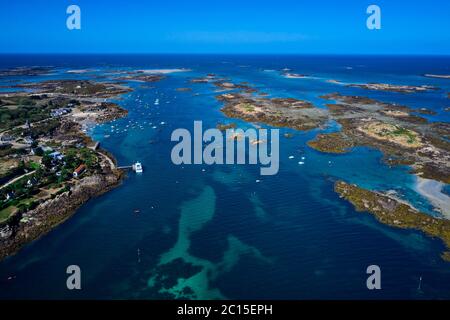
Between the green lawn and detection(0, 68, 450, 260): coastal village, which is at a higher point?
detection(0, 68, 450, 260): coastal village

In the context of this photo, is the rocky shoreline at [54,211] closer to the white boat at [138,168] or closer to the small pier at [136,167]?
the small pier at [136,167]

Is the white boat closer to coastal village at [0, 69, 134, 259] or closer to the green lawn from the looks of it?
coastal village at [0, 69, 134, 259]

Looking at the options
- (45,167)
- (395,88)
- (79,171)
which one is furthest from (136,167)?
(395,88)

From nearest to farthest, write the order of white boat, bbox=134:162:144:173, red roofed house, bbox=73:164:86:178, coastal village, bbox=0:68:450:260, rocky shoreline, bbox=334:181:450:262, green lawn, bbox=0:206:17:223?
rocky shoreline, bbox=334:181:450:262
green lawn, bbox=0:206:17:223
coastal village, bbox=0:68:450:260
red roofed house, bbox=73:164:86:178
white boat, bbox=134:162:144:173

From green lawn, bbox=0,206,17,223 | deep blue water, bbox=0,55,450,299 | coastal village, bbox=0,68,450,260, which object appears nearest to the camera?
deep blue water, bbox=0,55,450,299

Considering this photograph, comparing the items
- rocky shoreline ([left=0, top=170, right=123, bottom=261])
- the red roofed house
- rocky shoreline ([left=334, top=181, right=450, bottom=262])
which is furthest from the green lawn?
rocky shoreline ([left=334, top=181, right=450, bottom=262])

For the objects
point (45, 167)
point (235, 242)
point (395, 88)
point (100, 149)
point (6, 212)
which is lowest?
point (235, 242)

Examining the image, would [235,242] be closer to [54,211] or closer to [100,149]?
[54,211]

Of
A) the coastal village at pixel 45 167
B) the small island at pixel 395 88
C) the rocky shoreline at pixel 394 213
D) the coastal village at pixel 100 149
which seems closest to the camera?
the rocky shoreline at pixel 394 213

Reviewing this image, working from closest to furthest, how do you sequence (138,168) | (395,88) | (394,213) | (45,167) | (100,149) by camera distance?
(394,213) < (45,167) < (138,168) < (100,149) < (395,88)

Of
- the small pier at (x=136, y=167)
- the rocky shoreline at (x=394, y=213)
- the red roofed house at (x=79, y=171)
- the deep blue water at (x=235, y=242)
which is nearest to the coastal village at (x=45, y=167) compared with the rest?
the red roofed house at (x=79, y=171)
